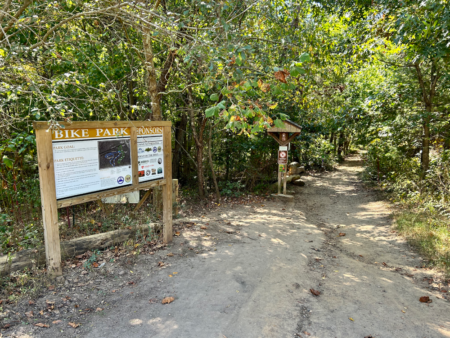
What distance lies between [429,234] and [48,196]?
7.18 metres

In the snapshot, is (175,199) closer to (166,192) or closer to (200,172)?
(166,192)

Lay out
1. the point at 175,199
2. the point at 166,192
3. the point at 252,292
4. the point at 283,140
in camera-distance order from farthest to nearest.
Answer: the point at 283,140 → the point at 175,199 → the point at 166,192 → the point at 252,292

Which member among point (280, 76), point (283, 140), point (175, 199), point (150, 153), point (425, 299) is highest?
point (280, 76)

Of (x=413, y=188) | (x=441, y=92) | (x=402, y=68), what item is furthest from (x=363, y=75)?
(x=413, y=188)

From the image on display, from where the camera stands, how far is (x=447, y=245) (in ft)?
19.1

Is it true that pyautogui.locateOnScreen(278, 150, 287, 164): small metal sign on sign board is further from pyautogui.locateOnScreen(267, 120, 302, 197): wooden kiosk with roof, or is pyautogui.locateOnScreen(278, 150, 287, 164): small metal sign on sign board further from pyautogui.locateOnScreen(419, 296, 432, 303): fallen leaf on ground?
pyautogui.locateOnScreen(419, 296, 432, 303): fallen leaf on ground

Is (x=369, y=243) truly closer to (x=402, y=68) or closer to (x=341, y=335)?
(x=341, y=335)

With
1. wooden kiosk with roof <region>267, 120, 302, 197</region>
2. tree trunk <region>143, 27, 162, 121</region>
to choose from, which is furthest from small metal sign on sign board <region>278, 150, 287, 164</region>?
tree trunk <region>143, 27, 162, 121</region>

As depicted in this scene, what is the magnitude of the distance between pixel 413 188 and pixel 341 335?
24.8 ft

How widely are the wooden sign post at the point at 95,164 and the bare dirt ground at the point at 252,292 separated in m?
0.74

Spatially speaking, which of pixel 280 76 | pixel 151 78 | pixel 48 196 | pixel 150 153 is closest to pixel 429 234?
pixel 280 76

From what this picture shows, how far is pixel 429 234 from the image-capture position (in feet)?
21.2

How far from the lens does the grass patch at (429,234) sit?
5500 mm

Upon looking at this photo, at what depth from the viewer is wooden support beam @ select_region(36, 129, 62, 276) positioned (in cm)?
361
